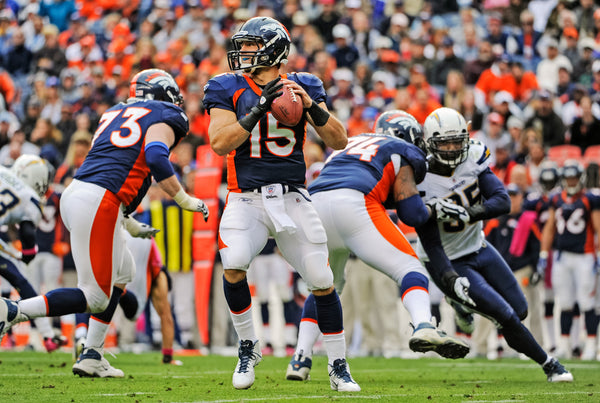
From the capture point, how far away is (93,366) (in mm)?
6773

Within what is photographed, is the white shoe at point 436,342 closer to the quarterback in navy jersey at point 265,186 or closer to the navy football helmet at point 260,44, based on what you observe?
the quarterback in navy jersey at point 265,186

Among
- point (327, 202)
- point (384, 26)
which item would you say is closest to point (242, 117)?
point (327, 202)

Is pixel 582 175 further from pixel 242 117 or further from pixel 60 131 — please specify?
pixel 60 131

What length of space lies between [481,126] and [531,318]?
2808 mm

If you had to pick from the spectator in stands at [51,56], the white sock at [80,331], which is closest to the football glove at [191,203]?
the white sock at [80,331]

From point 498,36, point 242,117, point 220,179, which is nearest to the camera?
point 242,117

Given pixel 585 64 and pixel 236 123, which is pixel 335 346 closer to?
pixel 236 123

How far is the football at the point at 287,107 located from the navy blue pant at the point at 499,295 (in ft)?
6.67

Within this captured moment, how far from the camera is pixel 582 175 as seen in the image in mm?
10805

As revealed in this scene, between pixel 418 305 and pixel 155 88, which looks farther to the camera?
pixel 155 88

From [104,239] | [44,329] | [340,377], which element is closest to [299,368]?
[340,377]

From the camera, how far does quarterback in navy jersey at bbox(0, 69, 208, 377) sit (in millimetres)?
6266

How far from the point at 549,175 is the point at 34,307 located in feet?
22.3

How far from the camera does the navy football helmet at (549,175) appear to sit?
1109 cm
